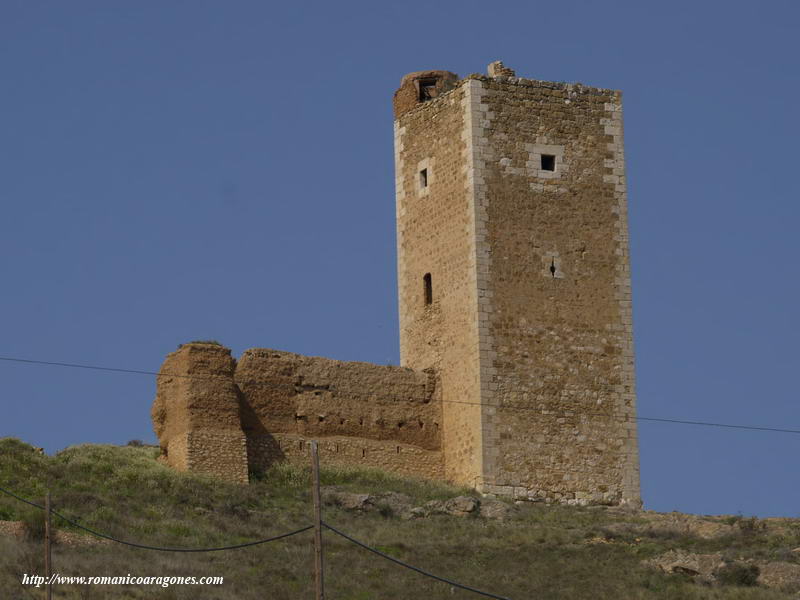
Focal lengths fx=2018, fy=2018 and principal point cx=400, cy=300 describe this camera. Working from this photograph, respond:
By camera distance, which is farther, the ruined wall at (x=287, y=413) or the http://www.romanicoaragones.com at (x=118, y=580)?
the ruined wall at (x=287, y=413)

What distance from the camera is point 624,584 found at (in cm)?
2634

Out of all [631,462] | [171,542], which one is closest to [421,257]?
[631,462]

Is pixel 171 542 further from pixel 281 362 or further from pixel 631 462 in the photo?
pixel 631 462

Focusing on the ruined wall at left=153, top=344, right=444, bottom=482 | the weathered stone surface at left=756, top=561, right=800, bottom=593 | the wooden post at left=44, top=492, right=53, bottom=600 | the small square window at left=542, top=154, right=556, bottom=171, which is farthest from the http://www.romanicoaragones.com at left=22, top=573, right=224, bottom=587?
the small square window at left=542, top=154, right=556, bottom=171

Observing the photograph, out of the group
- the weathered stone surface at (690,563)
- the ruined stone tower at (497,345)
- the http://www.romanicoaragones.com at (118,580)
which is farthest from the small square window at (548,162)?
the http://www.romanicoaragones.com at (118,580)

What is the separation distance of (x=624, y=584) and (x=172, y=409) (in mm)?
9071

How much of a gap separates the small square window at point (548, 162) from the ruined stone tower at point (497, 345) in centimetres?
2

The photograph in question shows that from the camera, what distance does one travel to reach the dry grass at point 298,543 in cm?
2586

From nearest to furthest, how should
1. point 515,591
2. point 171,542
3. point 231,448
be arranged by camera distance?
point 515,591
point 171,542
point 231,448

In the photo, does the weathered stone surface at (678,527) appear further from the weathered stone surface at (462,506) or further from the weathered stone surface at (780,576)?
the weathered stone surface at (780,576)

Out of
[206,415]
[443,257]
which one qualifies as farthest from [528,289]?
[206,415]

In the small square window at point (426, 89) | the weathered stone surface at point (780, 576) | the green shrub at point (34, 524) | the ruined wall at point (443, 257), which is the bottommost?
the weathered stone surface at point (780, 576)

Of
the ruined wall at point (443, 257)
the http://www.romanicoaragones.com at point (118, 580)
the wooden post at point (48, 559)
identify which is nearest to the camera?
the wooden post at point (48, 559)

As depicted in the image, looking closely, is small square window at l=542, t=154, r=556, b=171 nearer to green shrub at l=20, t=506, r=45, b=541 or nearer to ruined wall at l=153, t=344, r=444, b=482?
ruined wall at l=153, t=344, r=444, b=482
